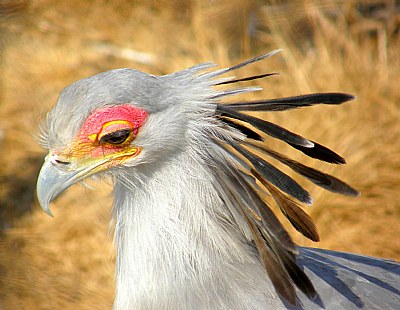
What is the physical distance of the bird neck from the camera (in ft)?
7.00

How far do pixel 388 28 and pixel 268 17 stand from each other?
87cm

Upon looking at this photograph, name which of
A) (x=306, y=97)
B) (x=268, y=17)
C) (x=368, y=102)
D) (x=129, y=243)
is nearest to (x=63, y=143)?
(x=129, y=243)

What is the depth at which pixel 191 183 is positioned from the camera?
2.13 m

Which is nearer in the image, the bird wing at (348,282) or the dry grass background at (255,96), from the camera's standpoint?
the bird wing at (348,282)

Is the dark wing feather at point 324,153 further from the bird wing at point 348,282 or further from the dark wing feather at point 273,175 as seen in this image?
the bird wing at point 348,282

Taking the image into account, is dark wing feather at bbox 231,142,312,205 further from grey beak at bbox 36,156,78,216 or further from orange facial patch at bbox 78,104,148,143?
grey beak at bbox 36,156,78,216

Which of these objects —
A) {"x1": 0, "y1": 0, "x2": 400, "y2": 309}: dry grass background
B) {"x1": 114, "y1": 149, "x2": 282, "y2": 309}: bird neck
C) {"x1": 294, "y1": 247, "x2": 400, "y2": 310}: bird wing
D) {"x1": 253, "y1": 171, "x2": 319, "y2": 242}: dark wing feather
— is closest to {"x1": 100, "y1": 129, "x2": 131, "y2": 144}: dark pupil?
{"x1": 114, "y1": 149, "x2": 282, "y2": 309}: bird neck

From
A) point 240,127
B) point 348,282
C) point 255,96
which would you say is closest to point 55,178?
point 240,127

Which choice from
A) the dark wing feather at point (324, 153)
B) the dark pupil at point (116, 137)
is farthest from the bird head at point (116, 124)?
the dark wing feather at point (324, 153)

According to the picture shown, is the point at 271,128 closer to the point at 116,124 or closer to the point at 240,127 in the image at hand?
the point at 240,127

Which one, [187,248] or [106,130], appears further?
[187,248]

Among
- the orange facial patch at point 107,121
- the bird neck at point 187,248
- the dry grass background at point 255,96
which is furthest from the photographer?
the dry grass background at point 255,96

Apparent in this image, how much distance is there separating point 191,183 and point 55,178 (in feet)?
1.38

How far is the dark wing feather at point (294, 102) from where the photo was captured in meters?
2.09
